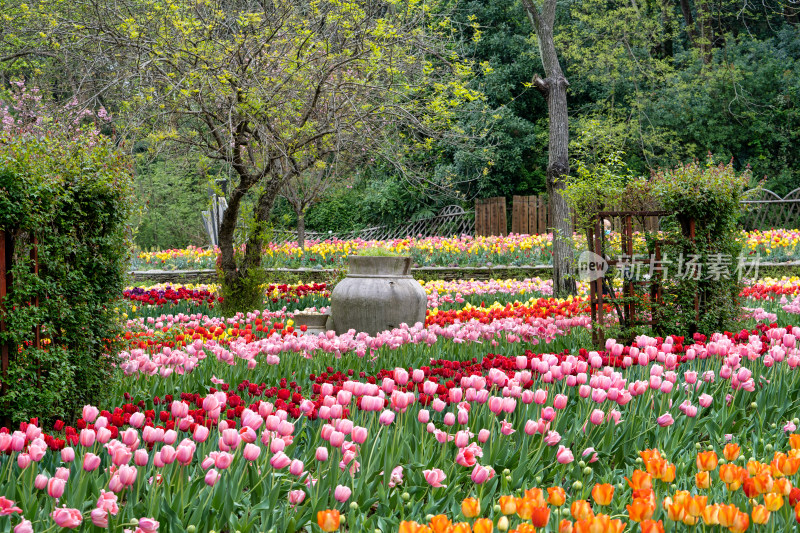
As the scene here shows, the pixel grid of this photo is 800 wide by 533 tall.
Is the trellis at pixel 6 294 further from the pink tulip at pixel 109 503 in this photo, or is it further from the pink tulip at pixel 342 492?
the pink tulip at pixel 342 492

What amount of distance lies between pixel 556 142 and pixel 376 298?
4340mm

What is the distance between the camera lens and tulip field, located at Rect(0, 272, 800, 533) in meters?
2.00

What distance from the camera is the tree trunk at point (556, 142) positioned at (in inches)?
372

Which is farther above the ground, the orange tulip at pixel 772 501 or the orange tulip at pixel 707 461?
the orange tulip at pixel 707 461

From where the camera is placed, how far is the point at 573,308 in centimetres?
731

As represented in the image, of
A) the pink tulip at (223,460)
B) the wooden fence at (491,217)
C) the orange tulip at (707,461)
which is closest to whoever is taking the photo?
the orange tulip at (707,461)

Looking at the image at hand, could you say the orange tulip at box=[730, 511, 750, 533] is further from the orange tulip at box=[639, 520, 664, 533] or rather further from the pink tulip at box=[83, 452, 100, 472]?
the pink tulip at box=[83, 452, 100, 472]

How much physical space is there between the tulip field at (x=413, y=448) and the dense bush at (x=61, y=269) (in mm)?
212

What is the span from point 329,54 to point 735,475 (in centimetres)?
585

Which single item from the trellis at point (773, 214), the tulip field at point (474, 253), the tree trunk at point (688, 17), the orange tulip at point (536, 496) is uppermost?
the tree trunk at point (688, 17)

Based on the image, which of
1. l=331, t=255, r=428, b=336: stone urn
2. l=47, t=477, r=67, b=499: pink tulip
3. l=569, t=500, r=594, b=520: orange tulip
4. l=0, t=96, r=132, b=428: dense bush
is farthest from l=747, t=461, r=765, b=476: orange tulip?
l=331, t=255, r=428, b=336: stone urn

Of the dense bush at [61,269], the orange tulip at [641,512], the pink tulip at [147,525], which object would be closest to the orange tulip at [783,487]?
the orange tulip at [641,512]

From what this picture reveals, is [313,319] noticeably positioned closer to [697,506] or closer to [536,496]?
[536,496]

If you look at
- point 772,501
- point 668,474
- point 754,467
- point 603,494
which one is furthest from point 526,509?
point 754,467
